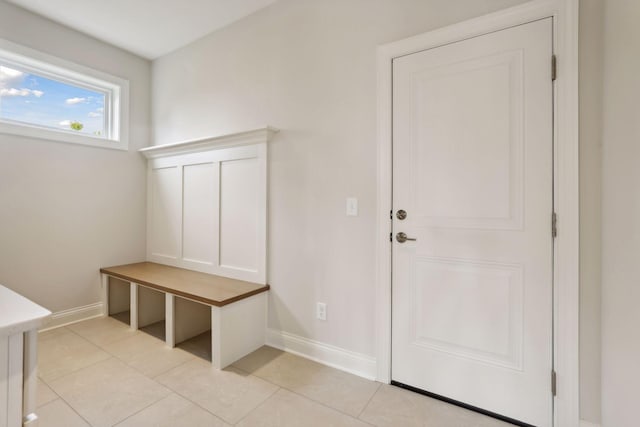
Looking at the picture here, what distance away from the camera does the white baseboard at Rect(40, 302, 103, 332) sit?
2.56m

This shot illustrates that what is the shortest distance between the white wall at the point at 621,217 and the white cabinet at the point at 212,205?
6.22 ft

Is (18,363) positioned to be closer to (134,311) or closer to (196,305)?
(196,305)

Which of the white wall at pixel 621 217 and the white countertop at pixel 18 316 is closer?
the white countertop at pixel 18 316

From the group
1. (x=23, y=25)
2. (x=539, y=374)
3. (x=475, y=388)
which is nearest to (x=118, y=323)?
(x=23, y=25)

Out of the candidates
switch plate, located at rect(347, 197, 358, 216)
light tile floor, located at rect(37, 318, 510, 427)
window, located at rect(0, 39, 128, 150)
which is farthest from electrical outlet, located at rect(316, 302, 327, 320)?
window, located at rect(0, 39, 128, 150)

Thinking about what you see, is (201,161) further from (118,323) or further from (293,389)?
(293,389)

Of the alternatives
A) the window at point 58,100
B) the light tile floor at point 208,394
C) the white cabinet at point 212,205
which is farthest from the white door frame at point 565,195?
the window at point 58,100

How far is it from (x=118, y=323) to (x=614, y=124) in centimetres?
371

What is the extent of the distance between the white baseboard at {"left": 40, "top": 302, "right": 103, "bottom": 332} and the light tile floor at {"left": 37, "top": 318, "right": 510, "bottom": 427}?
A: 15.0 inches

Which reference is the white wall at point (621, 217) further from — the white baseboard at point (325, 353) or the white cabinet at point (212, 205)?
the white cabinet at point (212, 205)

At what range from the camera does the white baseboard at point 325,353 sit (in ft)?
6.20

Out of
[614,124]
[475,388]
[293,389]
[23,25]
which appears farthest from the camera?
[23,25]

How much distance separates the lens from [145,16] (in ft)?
8.15

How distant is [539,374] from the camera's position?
1423mm
